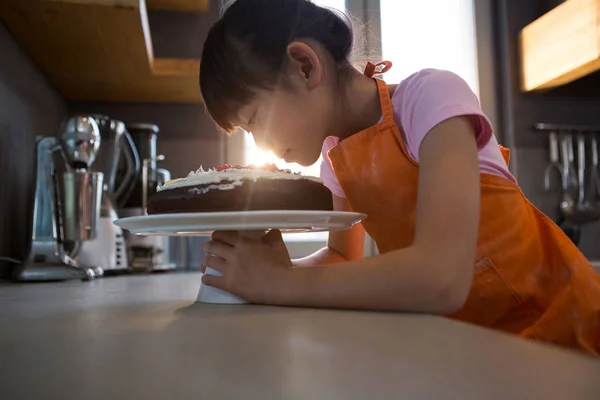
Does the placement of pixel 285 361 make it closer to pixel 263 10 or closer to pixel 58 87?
pixel 263 10

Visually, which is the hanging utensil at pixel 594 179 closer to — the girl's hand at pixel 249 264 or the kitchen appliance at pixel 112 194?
the kitchen appliance at pixel 112 194

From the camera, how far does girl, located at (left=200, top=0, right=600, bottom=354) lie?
501 mm

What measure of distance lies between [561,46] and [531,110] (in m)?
0.37

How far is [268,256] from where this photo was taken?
56 centimetres

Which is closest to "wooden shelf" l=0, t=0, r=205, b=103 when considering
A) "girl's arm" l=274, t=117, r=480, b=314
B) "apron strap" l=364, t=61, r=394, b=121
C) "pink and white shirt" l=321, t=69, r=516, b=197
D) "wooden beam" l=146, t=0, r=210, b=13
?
"wooden beam" l=146, t=0, r=210, b=13

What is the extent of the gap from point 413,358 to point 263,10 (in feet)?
1.89

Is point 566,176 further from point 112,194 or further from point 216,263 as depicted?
point 216,263

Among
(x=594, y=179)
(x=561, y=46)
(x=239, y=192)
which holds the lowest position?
(x=239, y=192)

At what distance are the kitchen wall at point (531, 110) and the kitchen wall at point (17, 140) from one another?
5.49 feet

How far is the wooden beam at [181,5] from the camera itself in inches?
69.1

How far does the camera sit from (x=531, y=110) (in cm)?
199

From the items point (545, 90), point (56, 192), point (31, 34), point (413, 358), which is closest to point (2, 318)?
point (413, 358)

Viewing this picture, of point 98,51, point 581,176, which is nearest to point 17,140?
point 98,51

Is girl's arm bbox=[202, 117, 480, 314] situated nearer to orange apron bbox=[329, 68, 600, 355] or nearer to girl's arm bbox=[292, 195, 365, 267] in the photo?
orange apron bbox=[329, 68, 600, 355]
